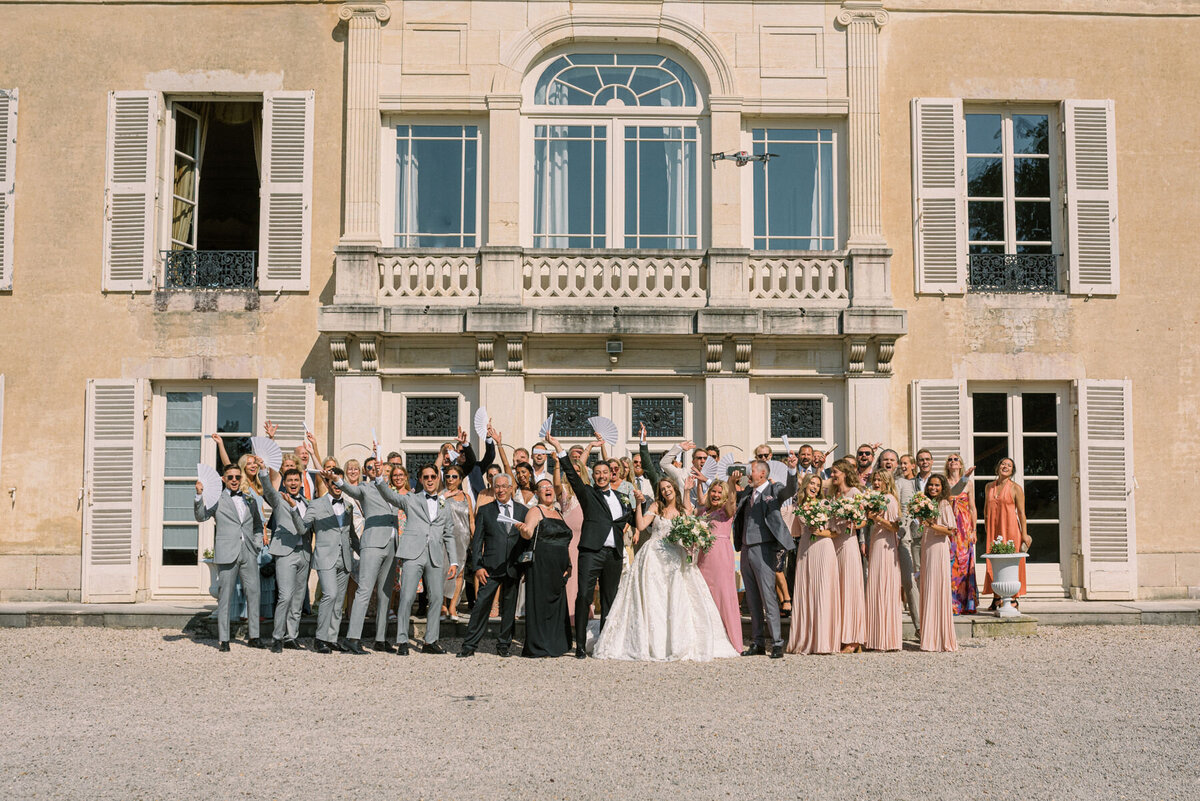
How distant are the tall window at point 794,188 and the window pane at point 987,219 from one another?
1.66 m

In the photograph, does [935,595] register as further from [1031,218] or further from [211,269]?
[211,269]

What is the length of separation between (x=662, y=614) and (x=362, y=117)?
6932 mm

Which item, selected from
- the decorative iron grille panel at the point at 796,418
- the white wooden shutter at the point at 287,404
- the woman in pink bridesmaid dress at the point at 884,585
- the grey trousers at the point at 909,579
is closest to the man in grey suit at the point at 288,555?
the white wooden shutter at the point at 287,404

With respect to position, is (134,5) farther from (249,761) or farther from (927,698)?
(927,698)

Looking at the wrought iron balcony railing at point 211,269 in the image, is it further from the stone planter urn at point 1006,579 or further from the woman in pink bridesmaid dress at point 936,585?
the stone planter urn at point 1006,579

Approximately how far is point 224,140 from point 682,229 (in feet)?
19.0

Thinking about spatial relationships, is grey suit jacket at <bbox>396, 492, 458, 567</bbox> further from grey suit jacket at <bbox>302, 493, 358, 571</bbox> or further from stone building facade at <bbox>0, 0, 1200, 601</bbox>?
stone building facade at <bbox>0, 0, 1200, 601</bbox>

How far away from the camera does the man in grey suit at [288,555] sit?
32.4ft

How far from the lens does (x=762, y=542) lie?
958 cm

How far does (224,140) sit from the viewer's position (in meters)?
14.2

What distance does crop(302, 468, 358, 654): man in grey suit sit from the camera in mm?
9812

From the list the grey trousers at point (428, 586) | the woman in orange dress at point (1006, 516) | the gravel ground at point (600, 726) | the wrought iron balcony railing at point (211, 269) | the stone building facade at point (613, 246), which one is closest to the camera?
the gravel ground at point (600, 726)

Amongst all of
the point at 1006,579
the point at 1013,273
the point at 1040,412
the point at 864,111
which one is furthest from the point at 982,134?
the point at 1006,579

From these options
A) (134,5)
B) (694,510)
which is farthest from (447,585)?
(134,5)
